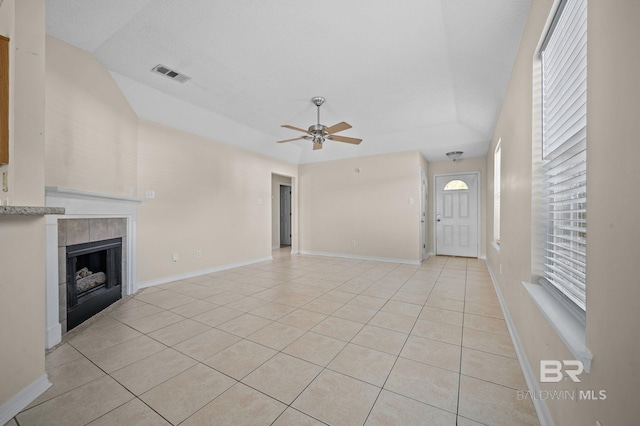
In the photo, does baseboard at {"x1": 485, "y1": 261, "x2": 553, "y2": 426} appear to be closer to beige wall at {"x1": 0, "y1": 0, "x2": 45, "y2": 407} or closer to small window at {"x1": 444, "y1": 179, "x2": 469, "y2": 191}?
beige wall at {"x1": 0, "y1": 0, "x2": 45, "y2": 407}

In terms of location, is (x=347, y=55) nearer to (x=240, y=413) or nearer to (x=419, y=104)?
(x=419, y=104)

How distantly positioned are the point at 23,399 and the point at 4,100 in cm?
163

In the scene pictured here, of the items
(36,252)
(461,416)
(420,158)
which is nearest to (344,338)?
(461,416)

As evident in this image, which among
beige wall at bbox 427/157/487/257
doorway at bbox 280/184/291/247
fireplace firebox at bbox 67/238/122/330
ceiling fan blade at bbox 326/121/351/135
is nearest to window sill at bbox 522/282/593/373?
ceiling fan blade at bbox 326/121/351/135

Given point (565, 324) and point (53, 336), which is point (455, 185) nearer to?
point (565, 324)

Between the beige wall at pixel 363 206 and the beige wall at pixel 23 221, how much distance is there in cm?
525

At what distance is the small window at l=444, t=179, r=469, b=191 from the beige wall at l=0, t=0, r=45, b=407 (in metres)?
6.88

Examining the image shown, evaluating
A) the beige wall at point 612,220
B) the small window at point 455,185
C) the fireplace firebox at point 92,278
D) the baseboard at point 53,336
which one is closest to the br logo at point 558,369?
the beige wall at point 612,220

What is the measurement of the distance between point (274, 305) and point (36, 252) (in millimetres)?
2030

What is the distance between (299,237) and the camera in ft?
23.0

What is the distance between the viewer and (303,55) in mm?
2715

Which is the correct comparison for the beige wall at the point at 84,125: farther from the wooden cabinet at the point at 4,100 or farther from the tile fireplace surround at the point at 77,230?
the wooden cabinet at the point at 4,100

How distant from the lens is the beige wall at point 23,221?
136cm

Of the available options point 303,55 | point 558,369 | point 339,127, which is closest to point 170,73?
point 303,55
